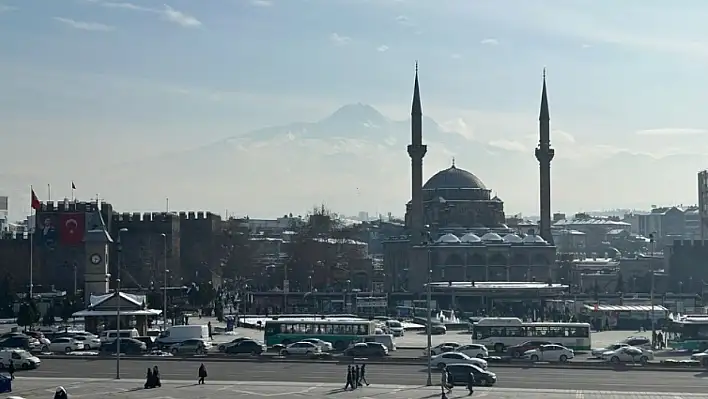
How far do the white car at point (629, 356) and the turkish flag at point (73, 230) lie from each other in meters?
45.2

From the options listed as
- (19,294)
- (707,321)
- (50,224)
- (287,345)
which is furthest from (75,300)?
(707,321)

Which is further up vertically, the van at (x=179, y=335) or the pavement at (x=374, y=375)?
the van at (x=179, y=335)

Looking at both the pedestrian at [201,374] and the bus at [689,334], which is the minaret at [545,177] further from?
the pedestrian at [201,374]

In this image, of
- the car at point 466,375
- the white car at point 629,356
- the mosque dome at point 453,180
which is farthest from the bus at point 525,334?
the mosque dome at point 453,180

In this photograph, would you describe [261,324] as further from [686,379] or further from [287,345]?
[686,379]

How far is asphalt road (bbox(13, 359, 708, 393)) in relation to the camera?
36.3 meters

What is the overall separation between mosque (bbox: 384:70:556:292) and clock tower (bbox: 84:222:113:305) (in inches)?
1152

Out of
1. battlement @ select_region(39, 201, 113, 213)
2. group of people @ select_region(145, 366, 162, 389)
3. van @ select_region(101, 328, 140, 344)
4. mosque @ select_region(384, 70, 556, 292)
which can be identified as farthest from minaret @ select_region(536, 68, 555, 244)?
group of people @ select_region(145, 366, 162, 389)

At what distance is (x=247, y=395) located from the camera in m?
33.0

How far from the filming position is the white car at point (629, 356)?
43.4 metres

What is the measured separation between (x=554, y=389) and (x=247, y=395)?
29.8 ft

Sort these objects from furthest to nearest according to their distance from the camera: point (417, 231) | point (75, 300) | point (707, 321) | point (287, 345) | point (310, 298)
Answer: point (417, 231) < point (310, 298) < point (75, 300) < point (707, 321) < point (287, 345)

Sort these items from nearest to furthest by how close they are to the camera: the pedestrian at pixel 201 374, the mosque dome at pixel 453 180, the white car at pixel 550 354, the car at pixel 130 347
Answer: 1. the pedestrian at pixel 201 374
2. the white car at pixel 550 354
3. the car at pixel 130 347
4. the mosque dome at pixel 453 180

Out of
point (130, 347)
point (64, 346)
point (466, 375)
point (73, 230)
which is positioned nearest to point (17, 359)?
point (130, 347)
